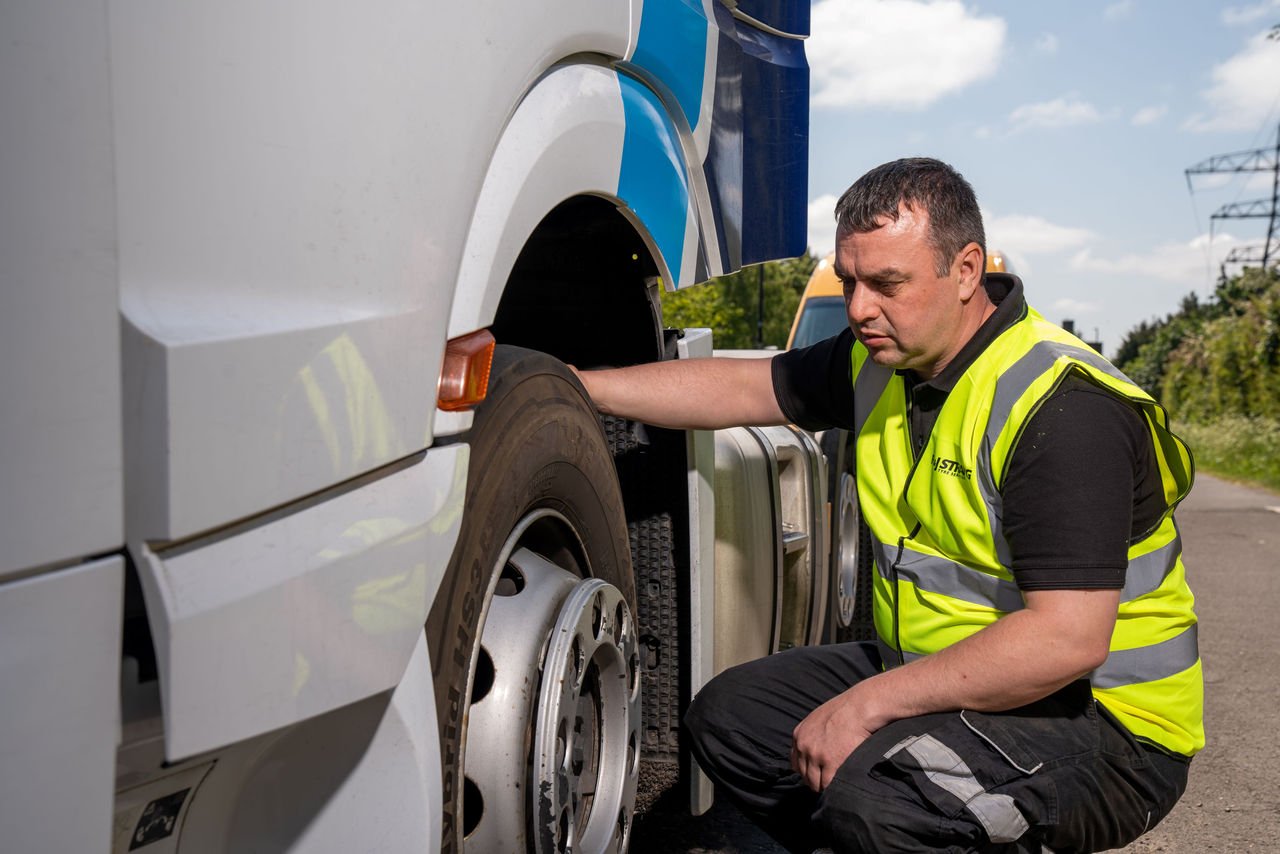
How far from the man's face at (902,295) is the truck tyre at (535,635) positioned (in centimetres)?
69

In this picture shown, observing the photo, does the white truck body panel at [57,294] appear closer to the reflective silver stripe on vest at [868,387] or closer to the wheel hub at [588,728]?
the wheel hub at [588,728]

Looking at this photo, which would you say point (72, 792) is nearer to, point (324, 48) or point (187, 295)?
point (187, 295)

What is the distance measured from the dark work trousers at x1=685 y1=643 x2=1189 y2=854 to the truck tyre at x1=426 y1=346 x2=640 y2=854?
44 cm

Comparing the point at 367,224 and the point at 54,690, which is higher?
the point at 367,224

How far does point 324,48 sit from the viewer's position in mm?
1129

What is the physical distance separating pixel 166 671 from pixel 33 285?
12.4 inches

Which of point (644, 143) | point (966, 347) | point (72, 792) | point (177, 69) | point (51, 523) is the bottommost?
point (72, 792)

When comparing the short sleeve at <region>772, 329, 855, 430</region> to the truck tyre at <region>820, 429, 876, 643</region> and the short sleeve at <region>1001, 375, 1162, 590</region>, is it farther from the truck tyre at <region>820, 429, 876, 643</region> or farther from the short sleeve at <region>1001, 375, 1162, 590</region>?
the truck tyre at <region>820, 429, 876, 643</region>

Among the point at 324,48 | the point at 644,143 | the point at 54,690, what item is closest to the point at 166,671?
the point at 54,690

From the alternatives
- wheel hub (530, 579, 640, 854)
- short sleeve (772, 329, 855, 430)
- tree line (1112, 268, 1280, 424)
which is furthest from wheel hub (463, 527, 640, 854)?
tree line (1112, 268, 1280, 424)

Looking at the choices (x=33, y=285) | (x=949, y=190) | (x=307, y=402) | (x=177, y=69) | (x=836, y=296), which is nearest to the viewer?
(x=33, y=285)

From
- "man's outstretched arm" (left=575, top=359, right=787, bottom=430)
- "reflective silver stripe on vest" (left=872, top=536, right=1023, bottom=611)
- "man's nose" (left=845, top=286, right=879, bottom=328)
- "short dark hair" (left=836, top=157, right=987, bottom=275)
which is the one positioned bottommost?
"reflective silver stripe on vest" (left=872, top=536, right=1023, bottom=611)

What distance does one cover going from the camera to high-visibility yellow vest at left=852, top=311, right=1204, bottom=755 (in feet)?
7.47

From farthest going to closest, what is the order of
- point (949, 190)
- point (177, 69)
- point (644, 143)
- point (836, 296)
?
Answer: point (836, 296)
point (949, 190)
point (644, 143)
point (177, 69)
